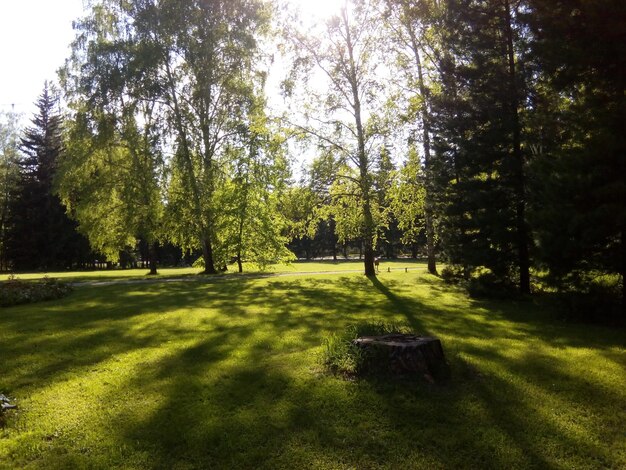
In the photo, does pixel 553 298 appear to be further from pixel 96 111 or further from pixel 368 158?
pixel 96 111

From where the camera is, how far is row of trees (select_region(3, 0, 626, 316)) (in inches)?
379

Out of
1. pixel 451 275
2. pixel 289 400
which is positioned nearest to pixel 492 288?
pixel 451 275

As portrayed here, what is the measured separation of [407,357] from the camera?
6.02 meters

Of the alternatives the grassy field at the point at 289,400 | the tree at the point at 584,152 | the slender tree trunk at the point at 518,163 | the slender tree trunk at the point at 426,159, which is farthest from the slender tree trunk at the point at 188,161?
the tree at the point at 584,152

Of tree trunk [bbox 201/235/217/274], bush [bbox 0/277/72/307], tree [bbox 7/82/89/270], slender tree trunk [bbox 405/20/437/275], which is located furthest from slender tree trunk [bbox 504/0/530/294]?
tree [bbox 7/82/89/270]

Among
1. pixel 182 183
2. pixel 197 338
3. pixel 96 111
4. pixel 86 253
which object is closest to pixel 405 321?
pixel 197 338

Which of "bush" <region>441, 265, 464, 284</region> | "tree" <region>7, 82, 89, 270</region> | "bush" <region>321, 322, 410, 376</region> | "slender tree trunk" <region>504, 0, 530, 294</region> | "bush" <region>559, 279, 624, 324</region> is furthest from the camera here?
"tree" <region>7, 82, 89, 270</region>

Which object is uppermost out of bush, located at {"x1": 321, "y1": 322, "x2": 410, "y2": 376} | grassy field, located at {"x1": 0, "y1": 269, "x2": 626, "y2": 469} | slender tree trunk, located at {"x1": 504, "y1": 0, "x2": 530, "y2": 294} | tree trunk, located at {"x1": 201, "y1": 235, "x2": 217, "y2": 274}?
slender tree trunk, located at {"x1": 504, "y1": 0, "x2": 530, "y2": 294}

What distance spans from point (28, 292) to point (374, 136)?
15865 millimetres

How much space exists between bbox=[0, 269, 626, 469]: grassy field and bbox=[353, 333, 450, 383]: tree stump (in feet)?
0.90

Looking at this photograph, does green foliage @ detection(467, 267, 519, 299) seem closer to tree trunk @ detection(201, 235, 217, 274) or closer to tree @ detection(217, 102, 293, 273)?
tree @ detection(217, 102, 293, 273)

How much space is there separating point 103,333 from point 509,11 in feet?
52.4

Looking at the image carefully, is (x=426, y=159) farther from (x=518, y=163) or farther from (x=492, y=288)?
(x=492, y=288)

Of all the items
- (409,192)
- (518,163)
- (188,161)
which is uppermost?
(188,161)
